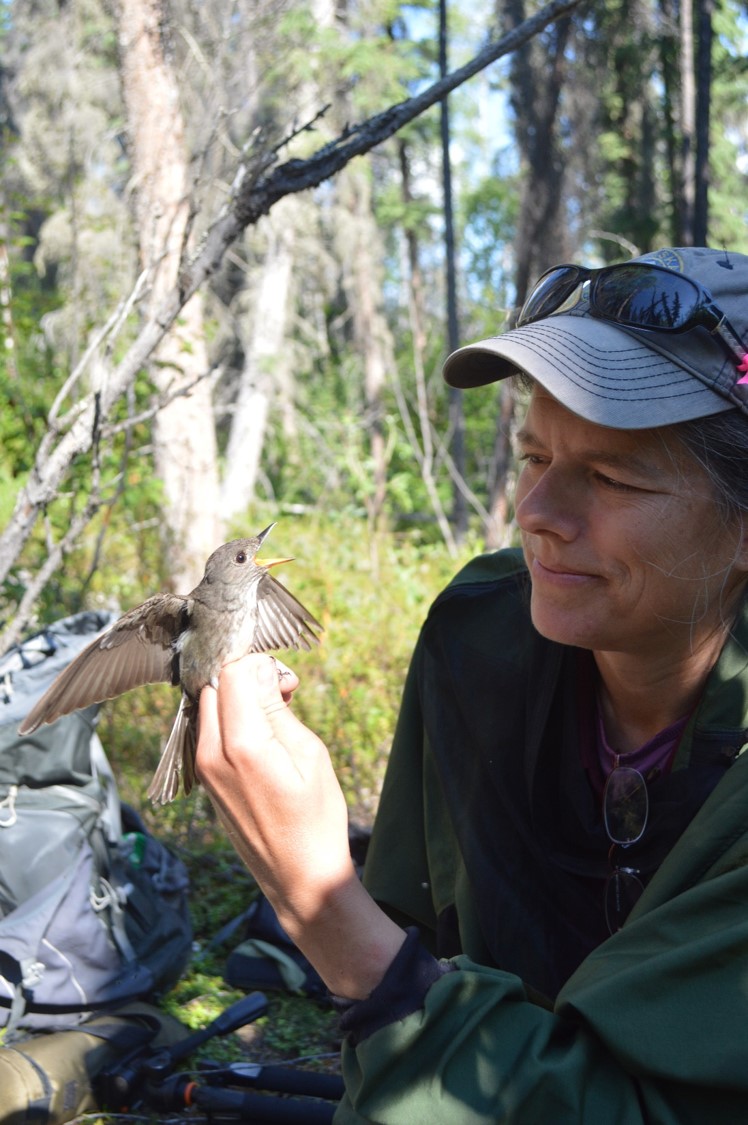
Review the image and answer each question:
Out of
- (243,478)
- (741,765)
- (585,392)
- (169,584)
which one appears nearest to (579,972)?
(741,765)

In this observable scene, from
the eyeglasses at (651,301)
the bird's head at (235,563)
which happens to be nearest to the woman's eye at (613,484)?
the eyeglasses at (651,301)

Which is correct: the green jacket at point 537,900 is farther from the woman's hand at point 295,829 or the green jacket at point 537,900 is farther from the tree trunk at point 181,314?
the tree trunk at point 181,314

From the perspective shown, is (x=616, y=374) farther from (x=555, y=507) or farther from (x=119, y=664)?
(x=119, y=664)

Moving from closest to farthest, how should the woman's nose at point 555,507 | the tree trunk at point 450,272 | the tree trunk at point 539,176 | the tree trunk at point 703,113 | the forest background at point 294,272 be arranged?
the woman's nose at point 555,507 → the forest background at point 294,272 → the tree trunk at point 703,113 → the tree trunk at point 450,272 → the tree trunk at point 539,176

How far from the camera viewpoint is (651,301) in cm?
162

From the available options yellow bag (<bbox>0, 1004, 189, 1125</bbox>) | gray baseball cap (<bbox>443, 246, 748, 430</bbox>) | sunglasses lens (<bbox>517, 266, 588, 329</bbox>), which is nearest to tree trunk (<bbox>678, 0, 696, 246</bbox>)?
sunglasses lens (<bbox>517, 266, 588, 329</bbox>)

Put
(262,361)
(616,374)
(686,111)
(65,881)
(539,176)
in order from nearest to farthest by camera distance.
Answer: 1. (616,374)
2. (65,881)
3. (686,111)
4. (539,176)
5. (262,361)

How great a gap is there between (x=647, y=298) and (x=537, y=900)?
3.50 feet

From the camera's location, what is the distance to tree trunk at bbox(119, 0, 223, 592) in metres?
6.53

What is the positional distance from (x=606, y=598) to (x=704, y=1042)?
26.4 inches

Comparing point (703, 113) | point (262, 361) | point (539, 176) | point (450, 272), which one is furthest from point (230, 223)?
point (262, 361)

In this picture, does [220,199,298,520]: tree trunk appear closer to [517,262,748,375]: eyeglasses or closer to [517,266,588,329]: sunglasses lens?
[517,266,588,329]: sunglasses lens

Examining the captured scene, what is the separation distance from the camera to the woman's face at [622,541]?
160 centimetres

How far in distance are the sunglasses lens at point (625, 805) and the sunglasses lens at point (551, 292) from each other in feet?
2.73
